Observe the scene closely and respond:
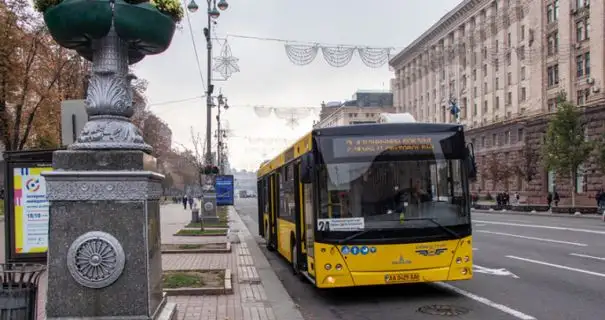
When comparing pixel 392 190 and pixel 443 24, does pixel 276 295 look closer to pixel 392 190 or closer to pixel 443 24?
pixel 392 190

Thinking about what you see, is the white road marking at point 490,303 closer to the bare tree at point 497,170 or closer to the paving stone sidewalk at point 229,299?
the paving stone sidewalk at point 229,299

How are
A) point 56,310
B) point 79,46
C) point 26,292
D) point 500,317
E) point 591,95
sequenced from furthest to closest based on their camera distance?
1. point 591,95
2. point 500,317
3. point 79,46
4. point 56,310
5. point 26,292

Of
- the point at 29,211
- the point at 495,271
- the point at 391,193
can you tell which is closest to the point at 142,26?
the point at 29,211

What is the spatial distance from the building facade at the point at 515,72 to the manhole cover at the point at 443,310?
27.7 m

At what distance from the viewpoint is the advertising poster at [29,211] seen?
922cm

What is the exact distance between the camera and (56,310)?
5.20m

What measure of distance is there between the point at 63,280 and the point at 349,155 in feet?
19.7

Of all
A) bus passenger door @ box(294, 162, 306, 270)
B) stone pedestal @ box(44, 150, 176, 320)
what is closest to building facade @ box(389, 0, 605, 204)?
bus passenger door @ box(294, 162, 306, 270)

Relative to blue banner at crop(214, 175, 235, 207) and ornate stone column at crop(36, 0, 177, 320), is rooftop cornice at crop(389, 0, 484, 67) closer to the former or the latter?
blue banner at crop(214, 175, 235, 207)

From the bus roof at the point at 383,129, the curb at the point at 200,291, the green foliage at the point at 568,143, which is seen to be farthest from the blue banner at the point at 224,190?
the green foliage at the point at 568,143

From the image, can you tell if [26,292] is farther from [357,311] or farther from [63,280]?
[357,311]

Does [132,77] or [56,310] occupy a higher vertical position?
[132,77]

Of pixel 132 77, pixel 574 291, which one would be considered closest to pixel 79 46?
pixel 132 77

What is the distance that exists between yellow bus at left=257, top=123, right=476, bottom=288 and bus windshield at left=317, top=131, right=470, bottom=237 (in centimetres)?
2
